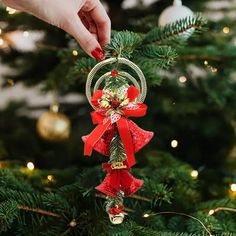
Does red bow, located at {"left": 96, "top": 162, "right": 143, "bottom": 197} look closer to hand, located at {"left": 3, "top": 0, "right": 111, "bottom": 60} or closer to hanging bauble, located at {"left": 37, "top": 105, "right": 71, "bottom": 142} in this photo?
hand, located at {"left": 3, "top": 0, "right": 111, "bottom": 60}

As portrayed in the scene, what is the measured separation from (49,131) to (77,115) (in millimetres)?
138

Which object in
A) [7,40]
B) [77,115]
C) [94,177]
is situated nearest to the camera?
[94,177]

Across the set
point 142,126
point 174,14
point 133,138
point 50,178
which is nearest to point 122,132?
point 133,138

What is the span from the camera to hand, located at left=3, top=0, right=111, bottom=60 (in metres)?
0.60

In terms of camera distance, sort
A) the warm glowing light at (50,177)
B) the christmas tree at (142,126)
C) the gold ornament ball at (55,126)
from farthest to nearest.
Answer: the gold ornament ball at (55,126)
the warm glowing light at (50,177)
the christmas tree at (142,126)

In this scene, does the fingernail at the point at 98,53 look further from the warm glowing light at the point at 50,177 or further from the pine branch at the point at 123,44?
the warm glowing light at the point at 50,177

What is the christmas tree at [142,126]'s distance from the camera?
70 cm

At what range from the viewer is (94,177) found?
2.62 ft

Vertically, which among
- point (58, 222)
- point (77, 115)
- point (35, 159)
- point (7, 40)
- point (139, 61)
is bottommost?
point (58, 222)

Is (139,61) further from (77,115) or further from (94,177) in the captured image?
(77,115)

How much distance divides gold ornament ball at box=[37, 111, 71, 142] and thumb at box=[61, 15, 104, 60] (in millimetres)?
713

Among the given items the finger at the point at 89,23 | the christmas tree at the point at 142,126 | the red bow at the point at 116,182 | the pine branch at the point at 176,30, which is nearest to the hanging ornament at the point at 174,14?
the christmas tree at the point at 142,126

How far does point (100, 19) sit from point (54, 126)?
0.70 metres

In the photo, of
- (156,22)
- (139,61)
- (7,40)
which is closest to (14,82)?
(7,40)
